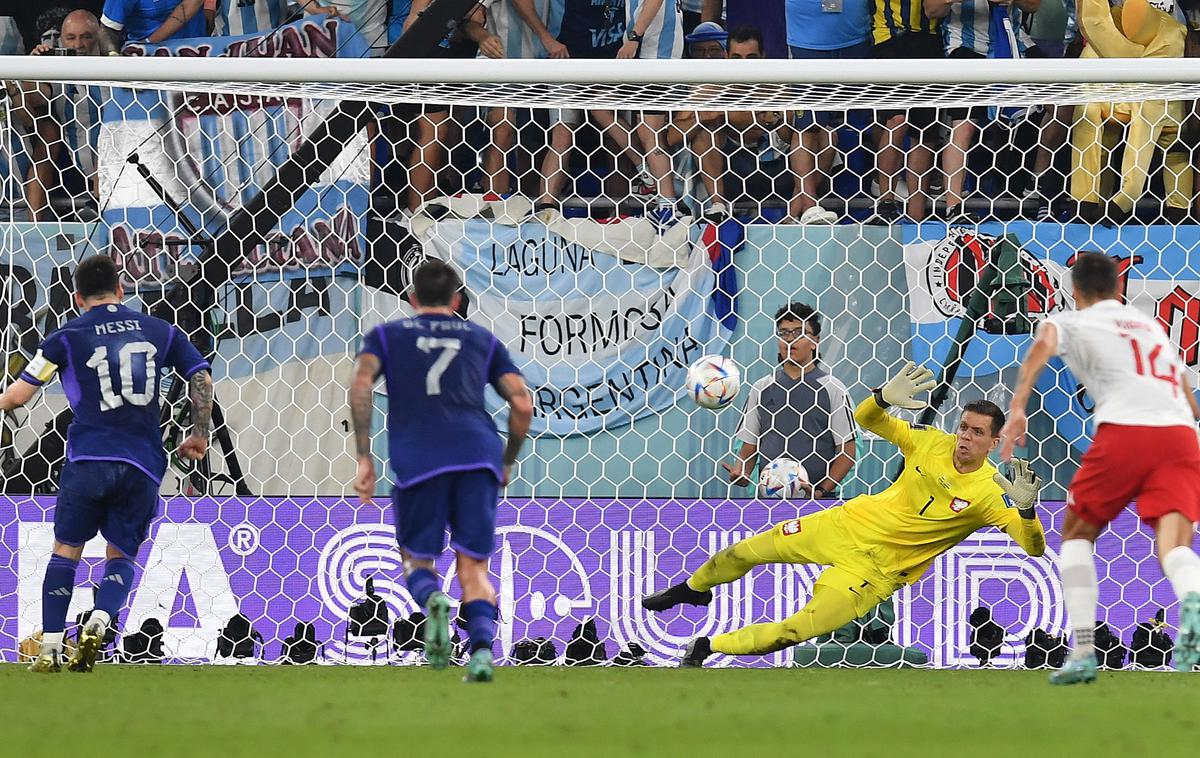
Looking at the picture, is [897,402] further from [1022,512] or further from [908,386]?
[1022,512]

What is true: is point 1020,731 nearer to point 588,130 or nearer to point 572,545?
point 572,545

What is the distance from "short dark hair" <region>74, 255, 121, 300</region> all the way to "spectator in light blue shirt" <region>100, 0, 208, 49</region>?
339 cm

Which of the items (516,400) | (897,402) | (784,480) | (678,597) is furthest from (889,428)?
(516,400)

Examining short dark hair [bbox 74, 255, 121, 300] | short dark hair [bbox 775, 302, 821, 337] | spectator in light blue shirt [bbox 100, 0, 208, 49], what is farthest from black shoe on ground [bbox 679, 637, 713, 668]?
spectator in light blue shirt [bbox 100, 0, 208, 49]

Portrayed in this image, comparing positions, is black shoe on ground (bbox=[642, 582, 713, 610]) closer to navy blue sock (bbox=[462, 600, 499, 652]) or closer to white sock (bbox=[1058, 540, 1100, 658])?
navy blue sock (bbox=[462, 600, 499, 652])

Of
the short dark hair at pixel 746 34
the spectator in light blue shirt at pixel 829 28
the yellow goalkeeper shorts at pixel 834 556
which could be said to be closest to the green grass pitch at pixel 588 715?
the yellow goalkeeper shorts at pixel 834 556

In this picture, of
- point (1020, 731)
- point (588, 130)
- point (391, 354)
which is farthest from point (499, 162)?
point (1020, 731)

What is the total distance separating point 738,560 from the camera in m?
7.39

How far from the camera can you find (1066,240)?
8438mm

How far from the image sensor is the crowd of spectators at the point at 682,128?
8.93m

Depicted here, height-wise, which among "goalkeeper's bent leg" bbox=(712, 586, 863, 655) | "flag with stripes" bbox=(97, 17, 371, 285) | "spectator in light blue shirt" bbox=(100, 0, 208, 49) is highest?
"spectator in light blue shirt" bbox=(100, 0, 208, 49)

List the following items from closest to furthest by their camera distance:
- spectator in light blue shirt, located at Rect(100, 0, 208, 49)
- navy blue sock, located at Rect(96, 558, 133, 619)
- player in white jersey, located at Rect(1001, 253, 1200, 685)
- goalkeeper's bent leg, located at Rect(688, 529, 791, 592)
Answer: player in white jersey, located at Rect(1001, 253, 1200, 685) < navy blue sock, located at Rect(96, 558, 133, 619) < goalkeeper's bent leg, located at Rect(688, 529, 791, 592) < spectator in light blue shirt, located at Rect(100, 0, 208, 49)

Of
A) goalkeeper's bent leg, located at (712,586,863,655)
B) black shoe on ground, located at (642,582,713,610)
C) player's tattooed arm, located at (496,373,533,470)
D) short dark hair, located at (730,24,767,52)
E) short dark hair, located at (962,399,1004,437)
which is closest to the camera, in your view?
player's tattooed arm, located at (496,373,533,470)

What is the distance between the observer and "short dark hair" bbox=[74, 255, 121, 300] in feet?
22.4
